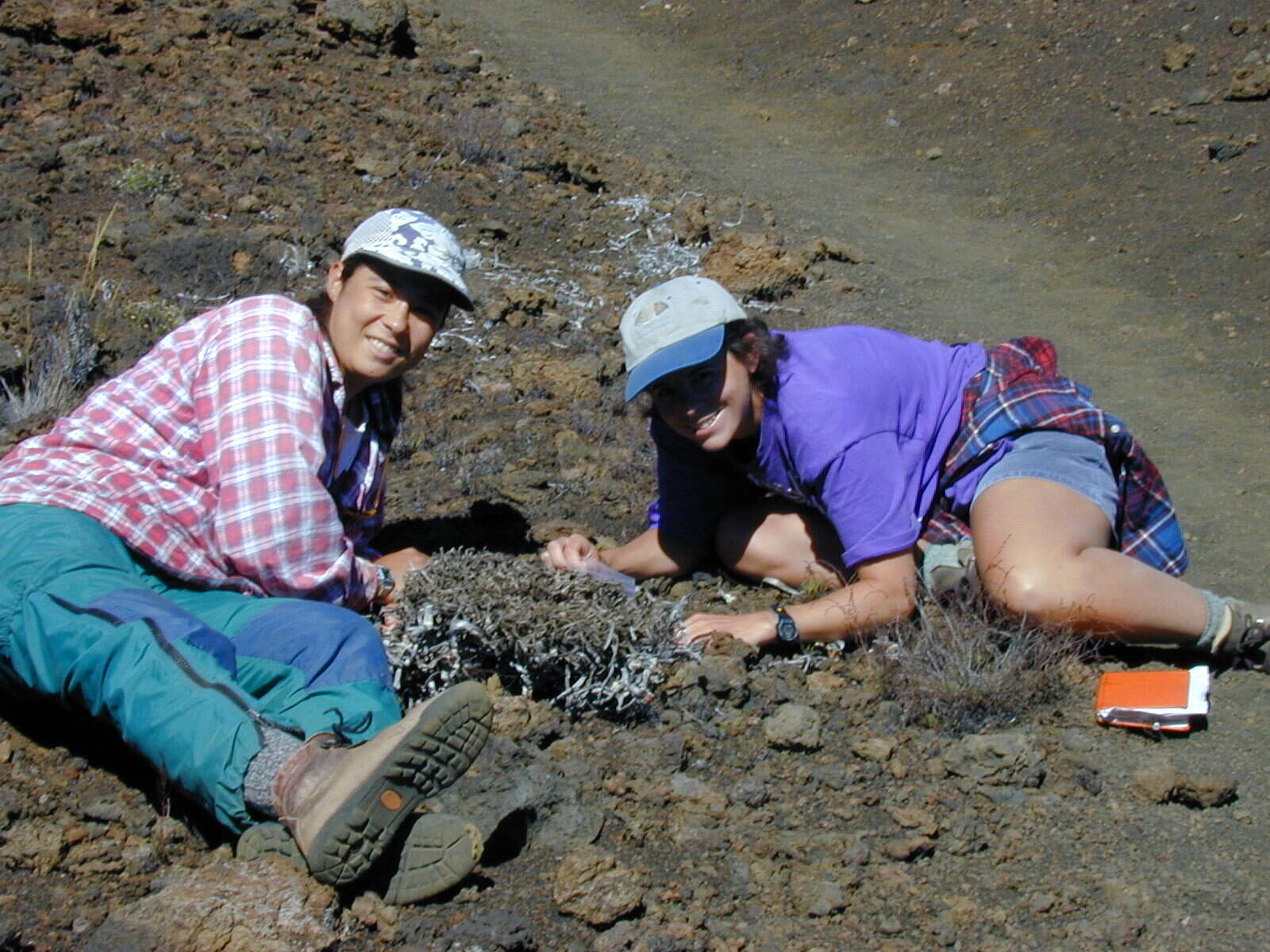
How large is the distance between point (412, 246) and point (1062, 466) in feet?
5.24

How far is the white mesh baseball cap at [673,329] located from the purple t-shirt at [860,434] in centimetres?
22

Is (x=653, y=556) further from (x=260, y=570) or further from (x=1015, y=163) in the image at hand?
(x=1015, y=163)

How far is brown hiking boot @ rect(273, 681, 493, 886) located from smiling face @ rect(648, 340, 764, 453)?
1139 mm

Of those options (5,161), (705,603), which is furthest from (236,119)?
(705,603)

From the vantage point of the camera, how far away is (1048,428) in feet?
11.7

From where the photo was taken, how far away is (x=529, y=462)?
4.86m

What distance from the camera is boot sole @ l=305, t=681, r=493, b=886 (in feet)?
7.32

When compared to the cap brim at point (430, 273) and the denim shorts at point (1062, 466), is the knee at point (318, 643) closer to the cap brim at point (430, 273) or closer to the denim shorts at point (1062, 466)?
the cap brim at point (430, 273)

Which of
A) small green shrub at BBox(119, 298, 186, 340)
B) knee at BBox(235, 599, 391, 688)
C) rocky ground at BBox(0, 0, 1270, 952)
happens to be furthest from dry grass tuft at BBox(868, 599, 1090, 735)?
small green shrub at BBox(119, 298, 186, 340)

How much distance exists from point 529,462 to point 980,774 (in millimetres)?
2223

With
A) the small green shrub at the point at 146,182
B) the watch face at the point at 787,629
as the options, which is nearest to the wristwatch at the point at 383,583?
the watch face at the point at 787,629

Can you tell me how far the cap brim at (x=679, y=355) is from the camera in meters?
3.22

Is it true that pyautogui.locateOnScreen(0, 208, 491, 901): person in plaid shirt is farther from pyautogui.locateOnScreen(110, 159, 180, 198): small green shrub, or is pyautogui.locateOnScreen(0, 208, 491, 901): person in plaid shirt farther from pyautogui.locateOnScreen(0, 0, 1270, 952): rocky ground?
pyautogui.locateOnScreen(110, 159, 180, 198): small green shrub

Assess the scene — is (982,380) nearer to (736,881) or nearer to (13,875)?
(736,881)
